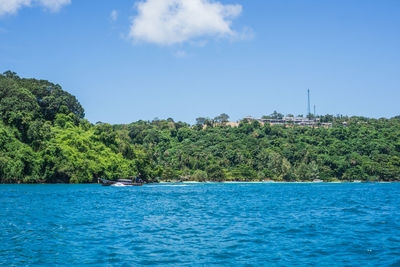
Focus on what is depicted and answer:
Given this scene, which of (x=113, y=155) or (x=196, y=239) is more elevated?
(x=113, y=155)

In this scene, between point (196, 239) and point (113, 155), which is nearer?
point (196, 239)

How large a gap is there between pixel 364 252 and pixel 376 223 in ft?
38.0

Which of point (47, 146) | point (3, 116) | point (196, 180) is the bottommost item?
point (196, 180)

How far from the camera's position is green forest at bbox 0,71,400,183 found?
99.8 meters

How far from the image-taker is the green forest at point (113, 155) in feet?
327

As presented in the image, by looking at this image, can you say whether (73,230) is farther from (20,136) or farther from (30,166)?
(20,136)

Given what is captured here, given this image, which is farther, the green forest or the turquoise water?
the green forest

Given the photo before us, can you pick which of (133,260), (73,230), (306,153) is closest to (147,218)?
(73,230)

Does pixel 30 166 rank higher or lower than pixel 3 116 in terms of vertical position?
lower

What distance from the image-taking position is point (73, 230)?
2525cm

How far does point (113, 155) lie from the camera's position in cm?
12962

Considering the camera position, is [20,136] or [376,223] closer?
[376,223]

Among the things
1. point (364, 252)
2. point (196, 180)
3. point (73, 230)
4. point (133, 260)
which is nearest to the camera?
point (133, 260)

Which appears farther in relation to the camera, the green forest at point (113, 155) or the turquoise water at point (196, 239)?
the green forest at point (113, 155)
